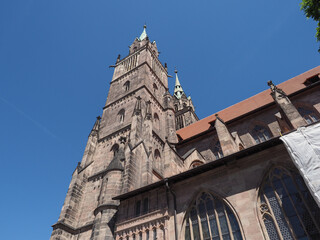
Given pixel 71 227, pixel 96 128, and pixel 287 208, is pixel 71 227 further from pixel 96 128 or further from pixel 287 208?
pixel 287 208

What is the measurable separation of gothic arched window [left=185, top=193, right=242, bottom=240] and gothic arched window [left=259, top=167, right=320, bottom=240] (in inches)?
41.6

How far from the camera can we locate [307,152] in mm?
7309

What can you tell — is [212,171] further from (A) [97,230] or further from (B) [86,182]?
(B) [86,182]

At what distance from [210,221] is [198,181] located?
5.20 ft

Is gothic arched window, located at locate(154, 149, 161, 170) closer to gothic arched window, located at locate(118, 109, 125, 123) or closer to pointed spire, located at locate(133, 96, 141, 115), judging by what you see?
pointed spire, located at locate(133, 96, 141, 115)

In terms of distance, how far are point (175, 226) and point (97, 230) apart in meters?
4.33

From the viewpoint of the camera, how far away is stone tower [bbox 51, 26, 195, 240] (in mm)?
12664

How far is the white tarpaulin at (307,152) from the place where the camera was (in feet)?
21.7

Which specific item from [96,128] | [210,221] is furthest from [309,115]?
[96,128]

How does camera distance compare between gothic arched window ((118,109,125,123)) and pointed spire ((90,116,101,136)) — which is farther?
gothic arched window ((118,109,125,123))

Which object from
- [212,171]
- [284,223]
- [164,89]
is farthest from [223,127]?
[164,89]

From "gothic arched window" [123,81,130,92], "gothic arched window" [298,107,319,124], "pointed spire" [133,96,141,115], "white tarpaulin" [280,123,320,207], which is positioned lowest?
"white tarpaulin" [280,123,320,207]

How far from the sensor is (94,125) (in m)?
20.6

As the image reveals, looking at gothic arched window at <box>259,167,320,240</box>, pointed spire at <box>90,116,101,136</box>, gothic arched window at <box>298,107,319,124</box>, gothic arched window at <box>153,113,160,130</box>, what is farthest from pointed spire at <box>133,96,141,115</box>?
gothic arched window at <box>259,167,320,240</box>
